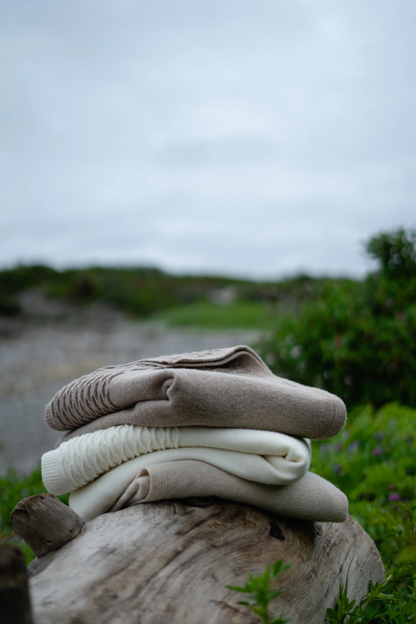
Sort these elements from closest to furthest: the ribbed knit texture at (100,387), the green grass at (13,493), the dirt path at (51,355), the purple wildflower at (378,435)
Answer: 1. the ribbed knit texture at (100,387)
2. the green grass at (13,493)
3. the purple wildflower at (378,435)
4. the dirt path at (51,355)

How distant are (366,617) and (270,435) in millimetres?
745

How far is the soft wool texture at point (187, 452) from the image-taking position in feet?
4.42

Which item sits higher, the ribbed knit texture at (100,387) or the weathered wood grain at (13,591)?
the ribbed knit texture at (100,387)

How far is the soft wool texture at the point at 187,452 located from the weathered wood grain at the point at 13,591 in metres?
0.53

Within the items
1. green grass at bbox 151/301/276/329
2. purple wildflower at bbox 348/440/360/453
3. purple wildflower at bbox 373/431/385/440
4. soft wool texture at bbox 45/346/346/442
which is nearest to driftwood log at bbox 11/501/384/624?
soft wool texture at bbox 45/346/346/442

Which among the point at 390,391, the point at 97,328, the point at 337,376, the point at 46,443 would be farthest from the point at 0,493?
the point at 97,328

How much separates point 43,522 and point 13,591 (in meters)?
0.45

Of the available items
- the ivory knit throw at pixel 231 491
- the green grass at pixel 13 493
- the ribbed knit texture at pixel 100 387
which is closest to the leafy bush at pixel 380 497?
the ivory knit throw at pixel 231 491

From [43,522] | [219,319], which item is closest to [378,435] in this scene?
[43,522]

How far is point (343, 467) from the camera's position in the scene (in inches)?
124

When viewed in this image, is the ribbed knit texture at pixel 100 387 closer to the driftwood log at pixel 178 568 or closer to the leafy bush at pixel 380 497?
the driftwood log at pixel 178 568

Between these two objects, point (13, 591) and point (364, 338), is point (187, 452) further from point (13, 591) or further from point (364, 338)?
point (364, 338)

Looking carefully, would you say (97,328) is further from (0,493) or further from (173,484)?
(173,484)

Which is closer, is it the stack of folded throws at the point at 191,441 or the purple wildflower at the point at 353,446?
the stack of folded throws at the point at 191,441
